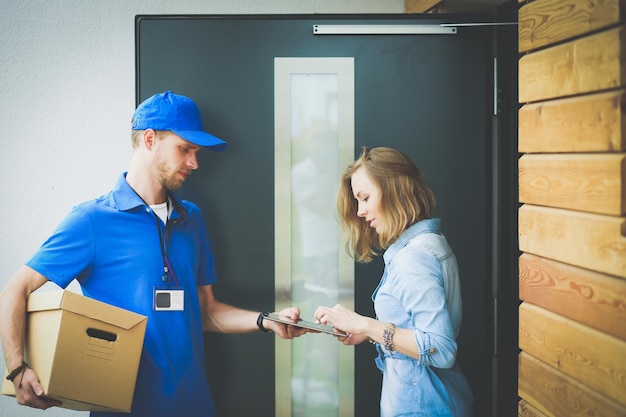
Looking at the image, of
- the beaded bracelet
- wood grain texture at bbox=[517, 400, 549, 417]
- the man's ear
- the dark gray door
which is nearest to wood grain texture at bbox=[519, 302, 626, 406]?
wood grain texture at bbox=[517, 400, 549, 417]

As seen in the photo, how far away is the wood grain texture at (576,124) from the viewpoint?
55.0 inches

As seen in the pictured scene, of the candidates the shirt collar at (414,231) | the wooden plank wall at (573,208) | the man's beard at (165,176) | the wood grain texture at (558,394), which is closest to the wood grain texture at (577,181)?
the wooden plank wall at (573,208)

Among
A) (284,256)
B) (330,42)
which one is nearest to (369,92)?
Result: (330,42)

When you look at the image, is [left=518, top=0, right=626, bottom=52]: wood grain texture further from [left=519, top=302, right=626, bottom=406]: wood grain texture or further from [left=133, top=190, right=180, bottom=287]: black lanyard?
[left=133, top=190, right=180, bottom=287]: black lanyard

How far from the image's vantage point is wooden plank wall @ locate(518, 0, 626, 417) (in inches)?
55.4

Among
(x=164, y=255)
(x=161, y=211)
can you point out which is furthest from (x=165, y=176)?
(x=164, y=255)

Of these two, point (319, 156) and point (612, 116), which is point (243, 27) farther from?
point (612, 116)

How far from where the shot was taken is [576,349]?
5.07 feet

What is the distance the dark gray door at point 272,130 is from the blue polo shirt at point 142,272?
0.21 metres

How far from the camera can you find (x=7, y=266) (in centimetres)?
260

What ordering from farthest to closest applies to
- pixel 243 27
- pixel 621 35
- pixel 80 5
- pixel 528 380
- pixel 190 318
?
pixel 80 5 → pixel 243 27 → pixel 190 318 → pixel 528 380 → pixel 621 35

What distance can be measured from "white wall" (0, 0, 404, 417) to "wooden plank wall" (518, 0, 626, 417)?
1.12 meters

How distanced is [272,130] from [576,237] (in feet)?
3.67

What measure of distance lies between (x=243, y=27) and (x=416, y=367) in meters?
1.33
